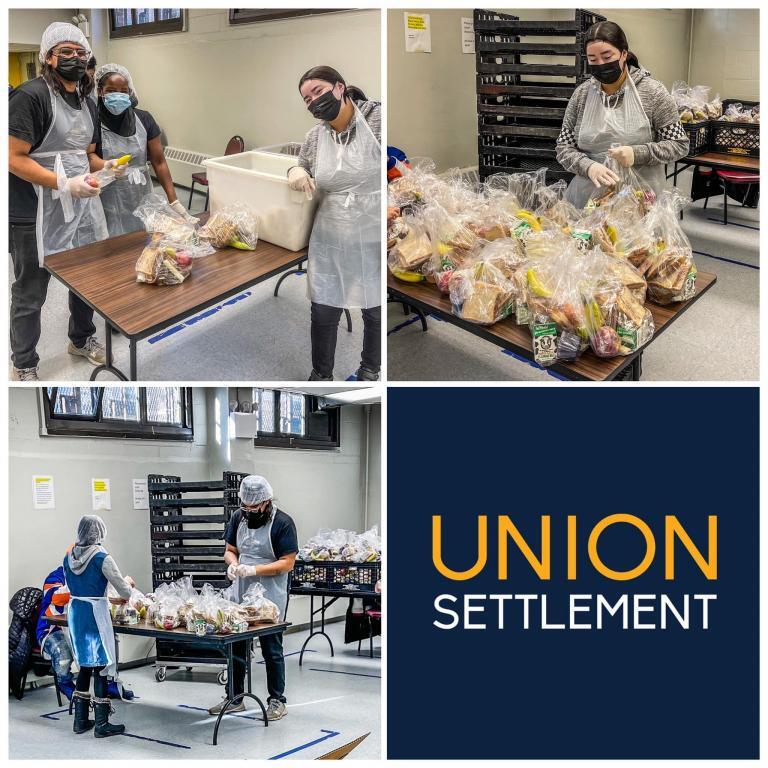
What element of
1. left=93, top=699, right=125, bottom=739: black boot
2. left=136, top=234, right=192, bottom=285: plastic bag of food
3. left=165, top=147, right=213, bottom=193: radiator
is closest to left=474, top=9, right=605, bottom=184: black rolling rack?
left=165, top=147, right=213, bottom=193: radiator

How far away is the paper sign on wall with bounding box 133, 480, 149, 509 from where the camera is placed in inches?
167

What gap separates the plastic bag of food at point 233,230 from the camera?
254cm

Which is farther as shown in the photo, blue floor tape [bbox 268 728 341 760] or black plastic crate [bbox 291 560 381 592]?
black plastic crate [bbox 291 560 381 592]

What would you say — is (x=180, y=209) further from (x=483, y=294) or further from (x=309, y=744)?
(x=309, y=744)

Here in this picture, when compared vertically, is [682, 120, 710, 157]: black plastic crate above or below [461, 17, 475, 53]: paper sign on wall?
below

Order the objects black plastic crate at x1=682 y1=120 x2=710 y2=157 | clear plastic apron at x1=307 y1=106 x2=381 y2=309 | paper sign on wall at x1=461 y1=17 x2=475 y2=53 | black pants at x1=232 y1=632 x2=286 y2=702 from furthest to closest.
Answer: black plastic crate at x1=682 y1=120 x2=710 y2=157
paper sign on wall at x1=461 y1=17 x2=475 y2=53
black pants at x1=232 y1=632 x2=286 y2=702
clear plastic apron at x1=307 y1=106 x2=381 y2=309

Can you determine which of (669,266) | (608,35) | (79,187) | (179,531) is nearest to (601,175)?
(608,35)

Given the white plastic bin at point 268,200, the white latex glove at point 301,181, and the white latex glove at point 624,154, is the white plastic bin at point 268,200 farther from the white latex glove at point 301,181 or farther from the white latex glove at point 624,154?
the white latex glove at point 624,154

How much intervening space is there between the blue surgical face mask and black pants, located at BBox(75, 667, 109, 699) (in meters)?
2.35

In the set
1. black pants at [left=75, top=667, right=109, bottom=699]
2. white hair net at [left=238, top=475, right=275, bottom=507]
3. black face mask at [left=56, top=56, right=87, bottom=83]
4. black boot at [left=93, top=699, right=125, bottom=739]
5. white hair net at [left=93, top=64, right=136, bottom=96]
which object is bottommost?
black boot at [left=93, top=699, right=125, bottom=739]

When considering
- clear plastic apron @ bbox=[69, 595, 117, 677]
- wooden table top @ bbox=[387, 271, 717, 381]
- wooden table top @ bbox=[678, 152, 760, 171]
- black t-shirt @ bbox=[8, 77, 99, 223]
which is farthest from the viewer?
wooden table top @ bbox=[678, 152, 760, 171]

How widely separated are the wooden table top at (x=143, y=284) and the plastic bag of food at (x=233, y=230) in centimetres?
3

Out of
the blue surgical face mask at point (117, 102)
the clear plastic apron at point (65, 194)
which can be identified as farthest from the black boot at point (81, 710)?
the blue surgical face mask at point (117, 102)

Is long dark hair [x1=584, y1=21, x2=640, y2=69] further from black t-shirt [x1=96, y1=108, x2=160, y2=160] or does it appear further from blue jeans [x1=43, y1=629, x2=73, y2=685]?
blue jeans [x1=43, y1=629, x2=73, y2=685]
